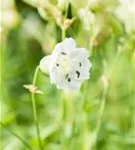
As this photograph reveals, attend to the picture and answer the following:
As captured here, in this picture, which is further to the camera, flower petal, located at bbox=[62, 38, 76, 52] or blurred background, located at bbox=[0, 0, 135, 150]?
blurred background, located at bbox=[0, 0, 135, 150]

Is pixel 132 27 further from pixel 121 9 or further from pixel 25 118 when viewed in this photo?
pixel 25 118

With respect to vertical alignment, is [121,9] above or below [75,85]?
above

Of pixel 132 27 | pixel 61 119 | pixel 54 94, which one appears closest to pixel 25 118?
pixel 54 94

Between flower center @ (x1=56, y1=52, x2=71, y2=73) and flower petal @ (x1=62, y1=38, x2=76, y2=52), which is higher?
flower petal @ (x1=62, y1=38, x2=76, y2=52)

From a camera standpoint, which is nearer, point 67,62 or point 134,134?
point 67,62

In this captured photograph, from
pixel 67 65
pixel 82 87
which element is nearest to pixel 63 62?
pixel 67 65
